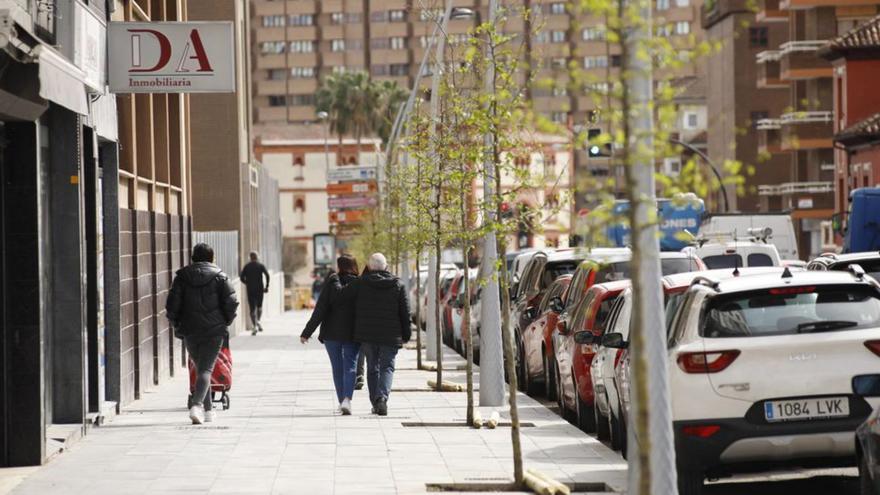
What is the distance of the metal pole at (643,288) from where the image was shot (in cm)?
759

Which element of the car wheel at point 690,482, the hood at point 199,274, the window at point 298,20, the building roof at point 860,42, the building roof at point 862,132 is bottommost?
the car wheel at point 690,482

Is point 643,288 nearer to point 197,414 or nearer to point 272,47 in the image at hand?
point 197,414

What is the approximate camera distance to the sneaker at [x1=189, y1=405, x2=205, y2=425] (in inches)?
707

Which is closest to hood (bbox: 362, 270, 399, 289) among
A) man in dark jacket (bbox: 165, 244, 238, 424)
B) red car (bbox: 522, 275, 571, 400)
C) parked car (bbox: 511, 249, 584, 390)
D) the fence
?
man in dark jacket (bbox: 165, 244, 238, 424)

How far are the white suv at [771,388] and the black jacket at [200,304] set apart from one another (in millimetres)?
7155

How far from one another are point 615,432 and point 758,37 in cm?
9854

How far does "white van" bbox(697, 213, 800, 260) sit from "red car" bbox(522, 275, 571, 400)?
1413 centimetres

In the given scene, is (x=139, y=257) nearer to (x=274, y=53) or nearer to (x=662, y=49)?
(x=662, y=49)

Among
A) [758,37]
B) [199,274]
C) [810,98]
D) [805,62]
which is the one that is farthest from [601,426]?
[758,37]

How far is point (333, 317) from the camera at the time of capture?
64.6 ft

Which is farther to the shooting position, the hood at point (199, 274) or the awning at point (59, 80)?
the hood at point (199, 274)

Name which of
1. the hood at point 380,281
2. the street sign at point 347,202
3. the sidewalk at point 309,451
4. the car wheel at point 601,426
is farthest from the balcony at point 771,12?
the car wheel at point 601,426

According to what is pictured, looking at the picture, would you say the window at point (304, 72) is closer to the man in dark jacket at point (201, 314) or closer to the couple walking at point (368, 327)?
the couple walking at point (368, 327)

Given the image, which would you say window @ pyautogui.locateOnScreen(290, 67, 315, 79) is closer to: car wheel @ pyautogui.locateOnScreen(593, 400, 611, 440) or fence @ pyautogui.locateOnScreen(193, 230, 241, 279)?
fence @ pyautogui.locateOnScreen(193, 230, 241, 279)
